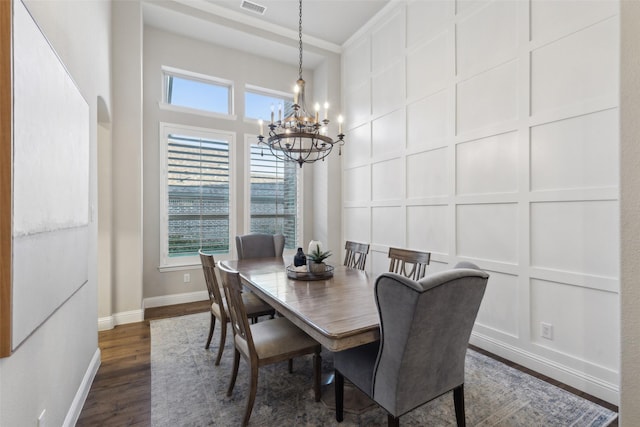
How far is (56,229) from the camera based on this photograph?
1.46 m

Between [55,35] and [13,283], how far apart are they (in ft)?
4.29

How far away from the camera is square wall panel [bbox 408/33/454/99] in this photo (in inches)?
124

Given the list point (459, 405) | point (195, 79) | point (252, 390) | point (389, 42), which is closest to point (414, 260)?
point (459, 405)

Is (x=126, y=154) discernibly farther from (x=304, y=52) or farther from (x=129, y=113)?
(x=304, y=52)

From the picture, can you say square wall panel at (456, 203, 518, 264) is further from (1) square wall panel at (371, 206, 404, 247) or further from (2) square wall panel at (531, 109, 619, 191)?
(1) square wall panel at (371, 206, 404, 247)

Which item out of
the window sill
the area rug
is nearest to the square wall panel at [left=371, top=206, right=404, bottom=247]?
the area rug

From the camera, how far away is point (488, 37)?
9.03ft

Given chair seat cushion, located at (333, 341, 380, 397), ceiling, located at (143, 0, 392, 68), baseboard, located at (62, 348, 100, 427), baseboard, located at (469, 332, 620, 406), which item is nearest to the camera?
chair seat cushion, located at (333, 341, 380, 397)

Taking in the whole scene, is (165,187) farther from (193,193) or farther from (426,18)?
(426,18)

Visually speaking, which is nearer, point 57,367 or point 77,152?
point 57,367

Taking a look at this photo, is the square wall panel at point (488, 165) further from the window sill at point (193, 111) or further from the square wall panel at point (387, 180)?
the window sill at point (193, 111)

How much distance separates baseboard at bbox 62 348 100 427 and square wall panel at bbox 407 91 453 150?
11.9 feet

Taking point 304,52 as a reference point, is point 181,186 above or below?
below

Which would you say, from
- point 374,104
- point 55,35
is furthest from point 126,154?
point 374,104
